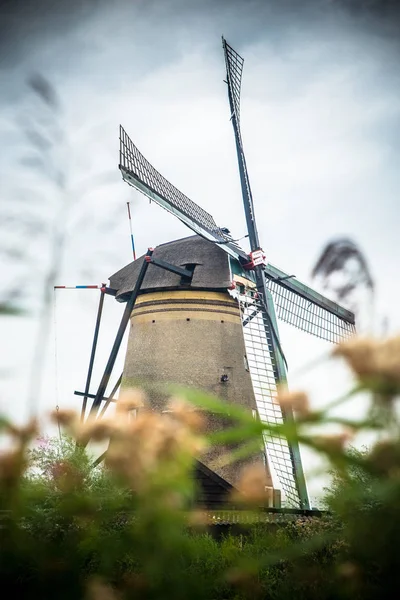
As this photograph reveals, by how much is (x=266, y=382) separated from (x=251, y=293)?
222cm

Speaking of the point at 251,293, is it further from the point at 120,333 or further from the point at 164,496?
the point at 164,496

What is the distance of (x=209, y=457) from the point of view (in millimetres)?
10453

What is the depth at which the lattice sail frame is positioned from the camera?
10.3 m

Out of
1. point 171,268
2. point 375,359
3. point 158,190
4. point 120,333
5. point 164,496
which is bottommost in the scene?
point 164,496

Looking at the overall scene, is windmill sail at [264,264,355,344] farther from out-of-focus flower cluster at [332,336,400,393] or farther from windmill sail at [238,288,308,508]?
out-of-focus flower cluster at [332,336,400,393]

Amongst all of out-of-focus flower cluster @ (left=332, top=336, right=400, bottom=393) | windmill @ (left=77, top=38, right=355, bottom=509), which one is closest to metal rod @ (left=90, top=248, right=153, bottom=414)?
windmill @ (left=77, top=38, right=355, bottom=509)

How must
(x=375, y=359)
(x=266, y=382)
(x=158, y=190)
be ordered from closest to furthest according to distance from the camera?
(x=375, y=359)
(x=266, y=382)
(x=158, y=190)

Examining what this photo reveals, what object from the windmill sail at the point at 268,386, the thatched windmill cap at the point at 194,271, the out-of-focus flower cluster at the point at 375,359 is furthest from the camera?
the thatched windmill cap at the point at 194,271

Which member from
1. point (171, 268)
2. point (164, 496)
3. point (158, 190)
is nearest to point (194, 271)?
point (171, 268)

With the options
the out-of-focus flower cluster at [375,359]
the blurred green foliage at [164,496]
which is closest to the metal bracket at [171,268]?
the blurred green foliage at [164,496]

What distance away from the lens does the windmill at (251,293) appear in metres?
10.6

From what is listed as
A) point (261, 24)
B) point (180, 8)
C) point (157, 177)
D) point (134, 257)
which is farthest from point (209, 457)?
point (180, 8)

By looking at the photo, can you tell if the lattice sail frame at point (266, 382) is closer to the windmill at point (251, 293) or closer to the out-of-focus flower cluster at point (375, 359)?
the windmill at point (251, 293)

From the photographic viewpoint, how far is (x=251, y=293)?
39.9 feet
